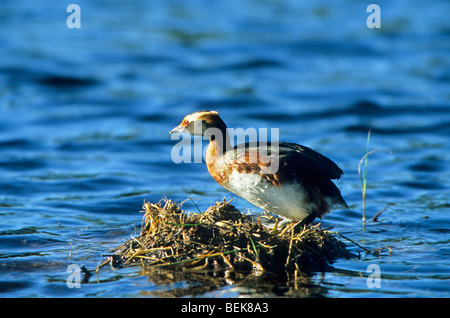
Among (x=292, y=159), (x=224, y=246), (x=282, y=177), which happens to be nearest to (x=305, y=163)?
(x=292, y=159)

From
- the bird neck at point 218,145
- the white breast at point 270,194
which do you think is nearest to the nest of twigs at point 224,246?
the white breast at point 270,194

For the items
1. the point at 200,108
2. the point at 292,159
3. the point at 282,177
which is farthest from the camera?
the point at 200,108

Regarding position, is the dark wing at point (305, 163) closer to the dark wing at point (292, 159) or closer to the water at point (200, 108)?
the dark wing at point (292, 159)

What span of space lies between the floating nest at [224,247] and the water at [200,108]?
0.93ft

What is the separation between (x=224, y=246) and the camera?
7.63 metres

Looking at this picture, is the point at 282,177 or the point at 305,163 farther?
the point at 305,163

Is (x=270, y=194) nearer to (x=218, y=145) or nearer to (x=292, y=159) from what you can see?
(x=292, y=159)

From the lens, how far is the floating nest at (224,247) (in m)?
7.62

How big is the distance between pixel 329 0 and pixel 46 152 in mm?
17826

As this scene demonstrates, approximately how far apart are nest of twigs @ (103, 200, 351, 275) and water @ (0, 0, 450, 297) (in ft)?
0.92

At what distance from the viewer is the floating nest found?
7625 mm

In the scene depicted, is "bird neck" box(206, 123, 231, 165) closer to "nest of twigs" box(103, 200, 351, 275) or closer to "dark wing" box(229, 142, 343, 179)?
"dark wing" box(229, 142, 343, 179)

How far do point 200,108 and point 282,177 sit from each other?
10.8 m
